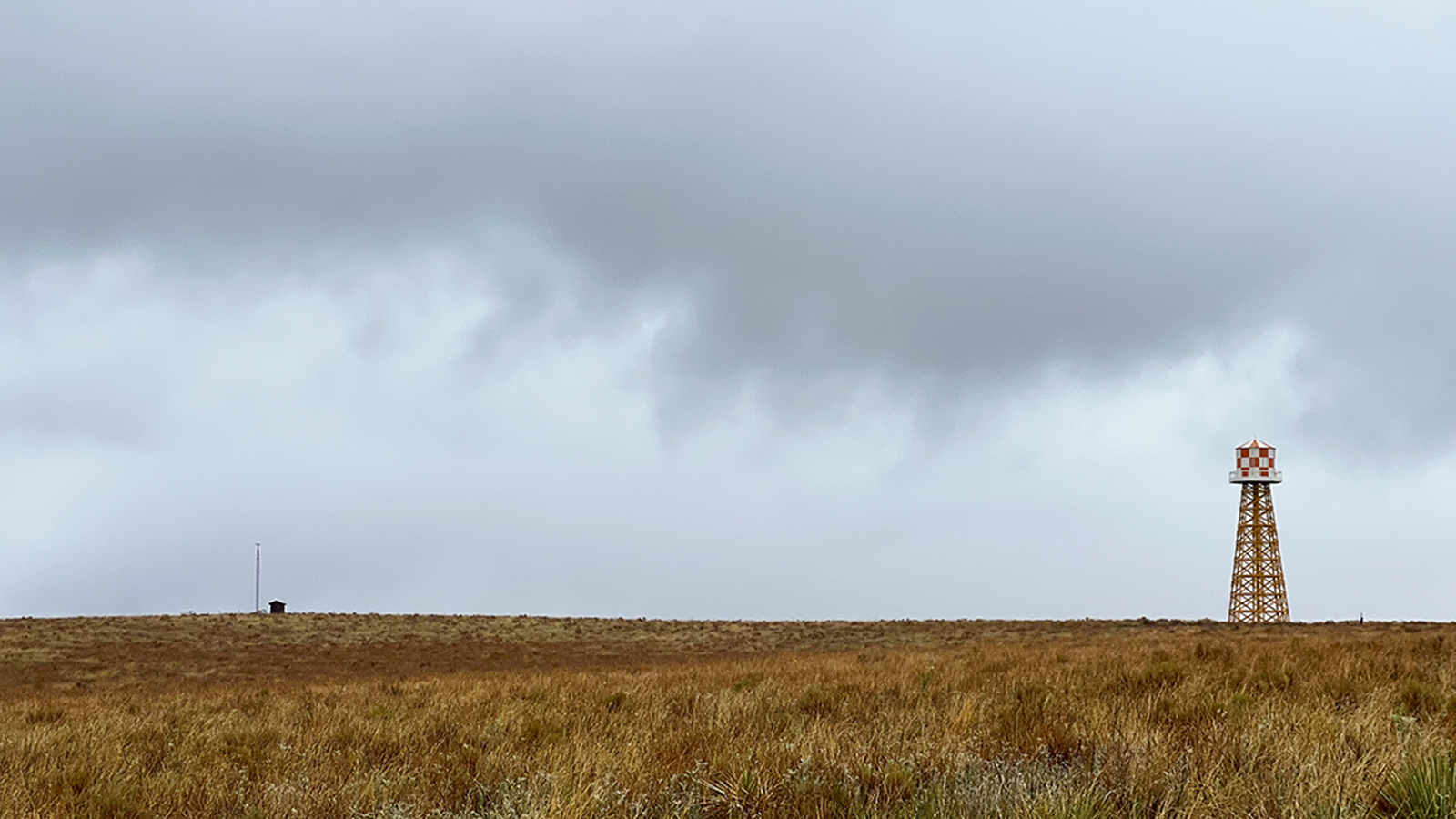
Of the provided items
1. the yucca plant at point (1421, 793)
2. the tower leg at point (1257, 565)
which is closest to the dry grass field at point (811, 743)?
the yucca plant at point (1421, 793)

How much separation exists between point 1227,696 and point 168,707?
13002 millimetres

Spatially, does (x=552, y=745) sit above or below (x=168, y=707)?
above

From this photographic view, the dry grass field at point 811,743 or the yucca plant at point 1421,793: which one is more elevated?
the yucca plant at point 1421,793

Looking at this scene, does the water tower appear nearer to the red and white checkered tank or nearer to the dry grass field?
the red and white checkered tank

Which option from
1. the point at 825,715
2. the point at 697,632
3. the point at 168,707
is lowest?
the point at 697,632

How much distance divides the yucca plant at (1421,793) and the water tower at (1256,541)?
181ft

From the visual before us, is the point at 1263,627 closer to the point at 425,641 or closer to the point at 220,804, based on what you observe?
the point at 425,641

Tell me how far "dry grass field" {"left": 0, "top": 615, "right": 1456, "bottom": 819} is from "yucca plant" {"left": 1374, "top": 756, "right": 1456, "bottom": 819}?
0.04 ft

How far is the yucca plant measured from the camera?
13.5 feet

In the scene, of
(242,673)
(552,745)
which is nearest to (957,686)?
(552,745)

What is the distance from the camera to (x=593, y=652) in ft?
125

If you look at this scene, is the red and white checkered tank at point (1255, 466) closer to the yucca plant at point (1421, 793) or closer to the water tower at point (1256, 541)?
the water tower at point (1256, 541)

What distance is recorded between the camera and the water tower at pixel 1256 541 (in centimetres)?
5278

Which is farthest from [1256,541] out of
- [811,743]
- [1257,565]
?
[811,743]
